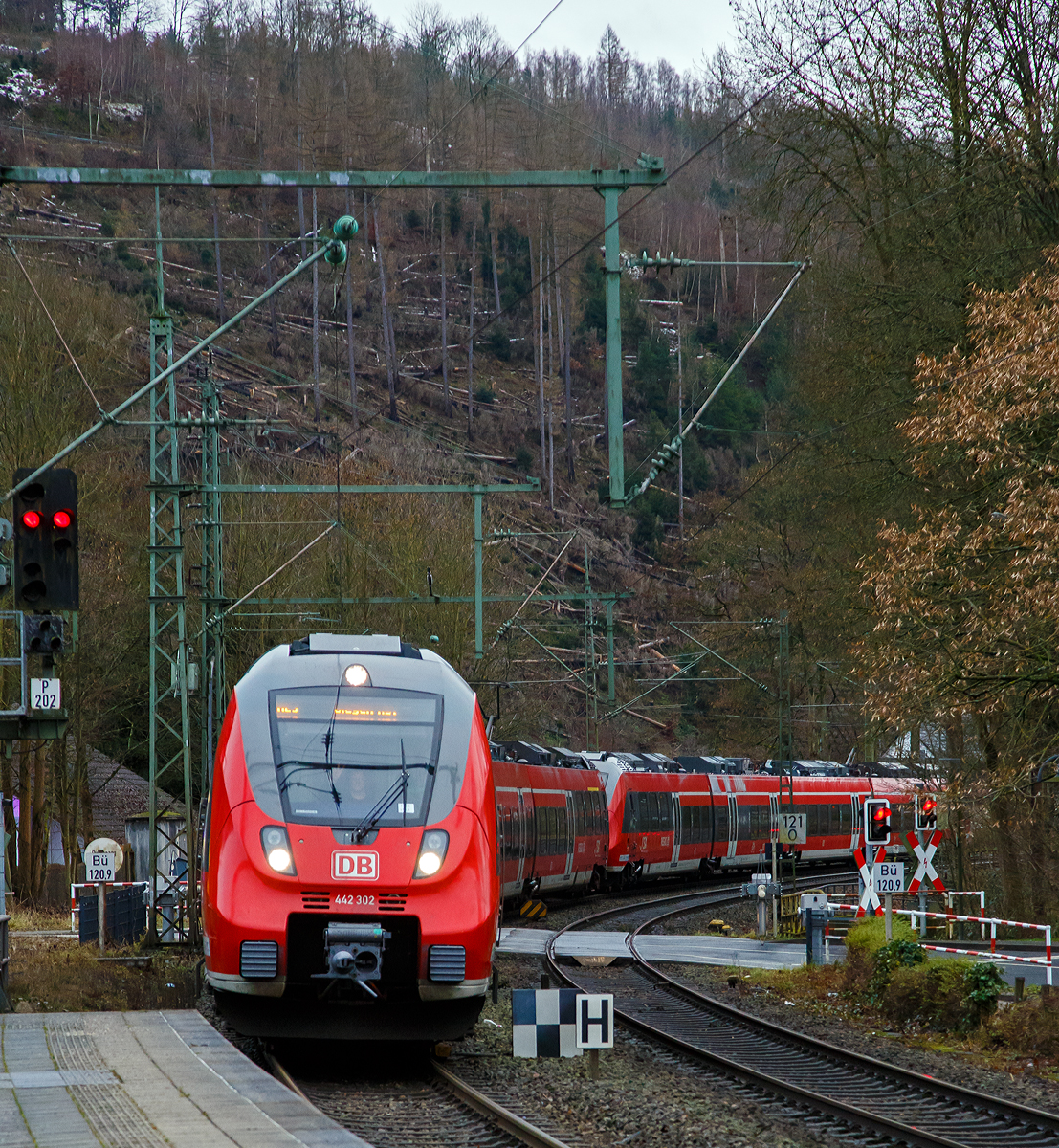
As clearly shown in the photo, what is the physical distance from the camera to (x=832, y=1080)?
13.4 metres

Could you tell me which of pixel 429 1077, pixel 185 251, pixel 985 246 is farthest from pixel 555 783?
pixel 185 251

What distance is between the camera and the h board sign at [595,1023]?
12305 millimetres

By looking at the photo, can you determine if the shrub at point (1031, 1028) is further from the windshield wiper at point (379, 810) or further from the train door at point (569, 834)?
the train door at point (569, 834)

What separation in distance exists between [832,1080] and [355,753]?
487 cm

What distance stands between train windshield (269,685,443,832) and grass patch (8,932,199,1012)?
15.7 ft

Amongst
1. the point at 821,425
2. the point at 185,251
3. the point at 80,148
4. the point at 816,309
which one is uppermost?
the point at 80,148

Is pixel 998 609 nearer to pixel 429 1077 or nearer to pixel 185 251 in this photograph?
pixel 429 1077

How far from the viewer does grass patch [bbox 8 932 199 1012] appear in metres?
16.5

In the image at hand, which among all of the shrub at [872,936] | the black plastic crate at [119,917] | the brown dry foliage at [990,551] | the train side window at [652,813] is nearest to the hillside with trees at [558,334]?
the brown dry foliage at [990,551]

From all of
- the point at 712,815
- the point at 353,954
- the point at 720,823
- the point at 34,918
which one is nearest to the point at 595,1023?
the point at 353,954

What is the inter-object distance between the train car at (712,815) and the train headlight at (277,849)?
85.2ft

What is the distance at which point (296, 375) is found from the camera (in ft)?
258

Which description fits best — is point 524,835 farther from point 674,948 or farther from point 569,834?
point 674,948

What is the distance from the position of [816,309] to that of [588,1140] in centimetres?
2452
